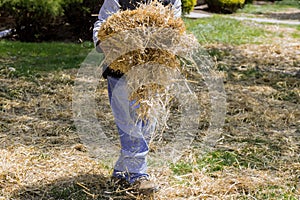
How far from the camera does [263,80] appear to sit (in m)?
7.14

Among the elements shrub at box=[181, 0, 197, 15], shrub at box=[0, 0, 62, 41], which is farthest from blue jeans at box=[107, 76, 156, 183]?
shrub at box=[181, 0, 197, 15]

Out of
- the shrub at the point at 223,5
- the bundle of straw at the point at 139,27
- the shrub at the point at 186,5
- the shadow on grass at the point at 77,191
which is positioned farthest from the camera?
the shrub at the point at 223,5

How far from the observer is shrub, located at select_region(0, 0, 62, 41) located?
1015cm

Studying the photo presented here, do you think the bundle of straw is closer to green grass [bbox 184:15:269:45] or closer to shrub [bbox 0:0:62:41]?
green grass [bbox 184:15:269:45]

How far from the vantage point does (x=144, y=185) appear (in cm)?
338

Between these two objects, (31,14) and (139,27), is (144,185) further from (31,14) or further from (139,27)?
(31,14)

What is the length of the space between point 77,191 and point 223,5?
14677mm

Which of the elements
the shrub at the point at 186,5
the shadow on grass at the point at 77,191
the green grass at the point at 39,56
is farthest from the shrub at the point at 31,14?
the shadow on grass at the point at 77,191

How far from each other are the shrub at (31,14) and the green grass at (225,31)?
3.11m

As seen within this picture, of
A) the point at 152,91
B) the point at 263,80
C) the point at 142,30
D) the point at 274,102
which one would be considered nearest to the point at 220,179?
the point at 152,91

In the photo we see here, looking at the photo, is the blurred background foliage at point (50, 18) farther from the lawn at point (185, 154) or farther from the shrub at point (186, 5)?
the shrub at point (186, 5)

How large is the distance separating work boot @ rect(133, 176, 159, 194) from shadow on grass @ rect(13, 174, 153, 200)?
0.13 feet

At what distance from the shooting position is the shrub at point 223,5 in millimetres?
17161

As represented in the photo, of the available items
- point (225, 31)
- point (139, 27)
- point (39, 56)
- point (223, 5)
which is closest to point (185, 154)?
point (139, 27)
